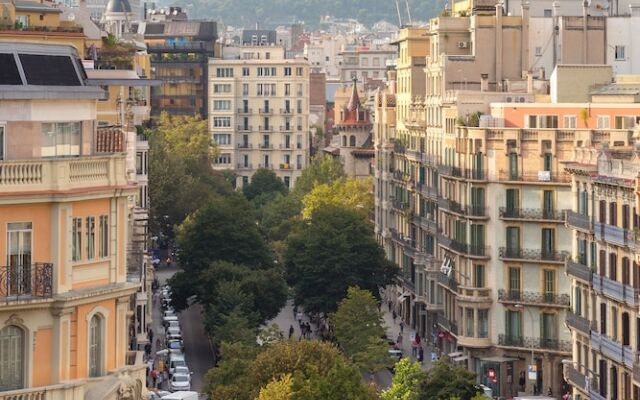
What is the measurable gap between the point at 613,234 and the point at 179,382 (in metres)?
29.0

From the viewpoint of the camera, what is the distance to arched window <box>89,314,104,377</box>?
38594 mm

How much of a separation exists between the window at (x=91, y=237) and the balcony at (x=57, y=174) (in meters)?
0.67

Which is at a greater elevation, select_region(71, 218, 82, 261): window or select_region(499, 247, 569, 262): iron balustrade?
select_region(71, 218, 82, 261): window

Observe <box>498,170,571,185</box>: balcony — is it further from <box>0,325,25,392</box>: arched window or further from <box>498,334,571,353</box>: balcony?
<box>0,325,25,392</box>: arched window

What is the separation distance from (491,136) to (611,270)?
28666mm

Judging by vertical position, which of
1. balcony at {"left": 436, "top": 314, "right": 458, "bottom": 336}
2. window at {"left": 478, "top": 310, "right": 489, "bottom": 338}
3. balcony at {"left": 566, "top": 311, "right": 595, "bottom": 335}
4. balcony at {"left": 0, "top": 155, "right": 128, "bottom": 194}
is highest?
balcony at {"left": 0, "top": 155, "right": 128, "bottom": 194}

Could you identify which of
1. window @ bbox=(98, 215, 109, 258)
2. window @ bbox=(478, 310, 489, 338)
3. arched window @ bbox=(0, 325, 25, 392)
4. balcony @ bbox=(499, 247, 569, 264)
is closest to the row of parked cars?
window @ bbox=(478, 310, 489, 338)

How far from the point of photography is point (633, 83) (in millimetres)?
111625

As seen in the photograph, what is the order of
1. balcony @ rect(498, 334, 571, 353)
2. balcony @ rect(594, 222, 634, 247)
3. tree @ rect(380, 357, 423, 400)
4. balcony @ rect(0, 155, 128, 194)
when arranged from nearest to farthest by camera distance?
balcony @ rect(0, 155, 128, 194) < balcony @ rect(594, 222, 634, 247) < tree @ rect(380, 357, 423, 400) < balcony @ rect(498, 334, 571, 353)

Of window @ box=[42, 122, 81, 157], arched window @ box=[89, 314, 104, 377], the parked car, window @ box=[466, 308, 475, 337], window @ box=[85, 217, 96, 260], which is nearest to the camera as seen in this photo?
window @ box=[42, 122, 81, 157]

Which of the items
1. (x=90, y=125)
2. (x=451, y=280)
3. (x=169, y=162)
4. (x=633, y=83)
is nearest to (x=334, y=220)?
(x=451, y=280)

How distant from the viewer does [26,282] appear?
122 feet

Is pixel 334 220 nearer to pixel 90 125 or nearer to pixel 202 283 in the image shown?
pixel 202 283

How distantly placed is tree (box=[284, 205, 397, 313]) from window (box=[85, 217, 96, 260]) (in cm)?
8774
